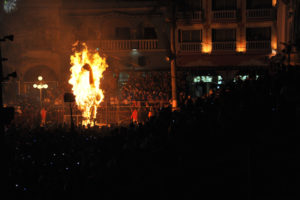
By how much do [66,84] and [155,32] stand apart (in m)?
7.83

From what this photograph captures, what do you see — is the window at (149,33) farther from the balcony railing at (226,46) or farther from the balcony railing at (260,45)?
the balcony railing at (260,45)

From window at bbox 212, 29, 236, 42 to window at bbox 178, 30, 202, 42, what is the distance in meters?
1.13

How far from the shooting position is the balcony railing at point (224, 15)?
2683 cm

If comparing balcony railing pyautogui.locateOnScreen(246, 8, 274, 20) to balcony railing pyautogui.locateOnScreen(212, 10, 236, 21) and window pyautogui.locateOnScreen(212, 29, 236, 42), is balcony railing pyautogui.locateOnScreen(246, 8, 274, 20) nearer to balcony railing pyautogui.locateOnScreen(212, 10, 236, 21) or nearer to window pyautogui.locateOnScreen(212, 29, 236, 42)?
balcony railing pyautogui.locateOnScreen(212, 10, 236, 21)

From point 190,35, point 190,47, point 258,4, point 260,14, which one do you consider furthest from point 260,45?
point 190,35

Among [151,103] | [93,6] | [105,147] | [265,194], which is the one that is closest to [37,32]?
[93,6]

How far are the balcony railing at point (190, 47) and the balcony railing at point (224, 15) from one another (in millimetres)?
2379

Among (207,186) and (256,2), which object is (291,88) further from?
(256,2)

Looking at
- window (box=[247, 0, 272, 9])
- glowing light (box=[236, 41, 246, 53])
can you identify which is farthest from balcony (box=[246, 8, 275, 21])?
glowing light (box=[236, 41, 246, 53])

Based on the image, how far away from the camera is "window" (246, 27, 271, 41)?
87.5ft

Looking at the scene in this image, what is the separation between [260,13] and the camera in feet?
87.2

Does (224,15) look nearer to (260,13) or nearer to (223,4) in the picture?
(223,4)

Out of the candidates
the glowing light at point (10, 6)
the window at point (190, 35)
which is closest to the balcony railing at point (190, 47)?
the window at point (190, 35)

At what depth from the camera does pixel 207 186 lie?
631cm
